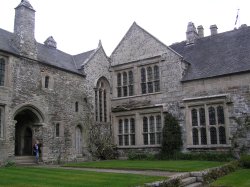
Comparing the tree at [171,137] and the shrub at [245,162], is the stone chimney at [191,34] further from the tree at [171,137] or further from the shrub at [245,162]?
the shrub at [245,162]

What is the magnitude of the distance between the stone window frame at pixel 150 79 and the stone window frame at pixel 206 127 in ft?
10.5

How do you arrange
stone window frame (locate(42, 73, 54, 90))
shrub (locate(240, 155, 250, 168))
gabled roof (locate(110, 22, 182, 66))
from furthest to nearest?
gabled roof (locate(110, 22, 182, 66)) → stone window frame (locate(42, 73, 54, 90)) → shrub (locate(240, 155, 250, 168))

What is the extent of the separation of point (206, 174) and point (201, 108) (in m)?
10.1

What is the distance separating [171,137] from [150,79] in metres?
5.38

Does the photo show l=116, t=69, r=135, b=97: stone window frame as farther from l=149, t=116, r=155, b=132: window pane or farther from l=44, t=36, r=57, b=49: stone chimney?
l=44, t=36, r=57, b=49: stone chimney

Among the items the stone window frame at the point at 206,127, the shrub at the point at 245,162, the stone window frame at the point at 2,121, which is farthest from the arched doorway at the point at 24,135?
the shrub at the point at 245,162

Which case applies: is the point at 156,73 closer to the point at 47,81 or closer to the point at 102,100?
the point at 102,100

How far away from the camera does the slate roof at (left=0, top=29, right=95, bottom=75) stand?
65.9 ft

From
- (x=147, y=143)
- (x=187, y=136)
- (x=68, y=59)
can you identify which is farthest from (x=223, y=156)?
(x=68, y=59)

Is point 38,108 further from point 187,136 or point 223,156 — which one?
point 223,156

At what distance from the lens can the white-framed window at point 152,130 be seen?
2439cm

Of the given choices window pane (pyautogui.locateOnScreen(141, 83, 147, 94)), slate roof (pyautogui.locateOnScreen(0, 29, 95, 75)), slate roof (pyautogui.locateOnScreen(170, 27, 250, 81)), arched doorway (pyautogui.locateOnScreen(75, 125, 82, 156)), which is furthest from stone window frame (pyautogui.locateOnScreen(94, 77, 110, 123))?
slate roof (pyautogui.locateOnScreen(170, 27, 250, 81))

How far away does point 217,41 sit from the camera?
25453 mm

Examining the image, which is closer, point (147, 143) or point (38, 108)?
point (38, 108)
